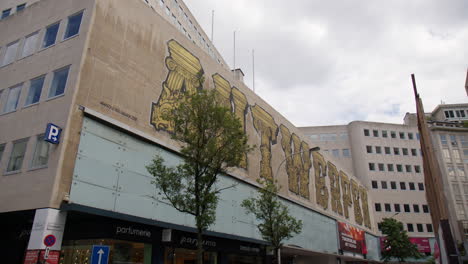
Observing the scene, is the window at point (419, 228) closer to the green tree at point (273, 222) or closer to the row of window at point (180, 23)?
the row of window at point (180, 23)

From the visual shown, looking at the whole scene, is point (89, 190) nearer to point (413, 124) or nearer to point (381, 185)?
point (381, 185)

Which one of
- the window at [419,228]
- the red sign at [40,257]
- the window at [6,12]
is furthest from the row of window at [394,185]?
the red sign at [40,257]

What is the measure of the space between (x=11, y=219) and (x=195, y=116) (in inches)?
456

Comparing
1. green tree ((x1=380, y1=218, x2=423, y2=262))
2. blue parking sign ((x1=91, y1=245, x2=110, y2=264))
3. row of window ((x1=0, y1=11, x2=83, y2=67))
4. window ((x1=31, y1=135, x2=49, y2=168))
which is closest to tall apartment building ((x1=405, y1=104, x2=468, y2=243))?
green tree ((x1=380, y1=218, x2=423, y2=262))

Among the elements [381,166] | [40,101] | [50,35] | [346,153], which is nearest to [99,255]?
[40,101]

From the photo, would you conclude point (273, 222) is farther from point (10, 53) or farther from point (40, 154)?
point (10, 53)

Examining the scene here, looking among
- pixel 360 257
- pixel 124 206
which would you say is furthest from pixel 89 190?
pixel 360 257

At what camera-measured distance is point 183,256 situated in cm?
2253

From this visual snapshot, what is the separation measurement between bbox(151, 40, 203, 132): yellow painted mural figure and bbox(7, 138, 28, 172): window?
269 inches

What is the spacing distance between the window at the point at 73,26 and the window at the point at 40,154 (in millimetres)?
5947

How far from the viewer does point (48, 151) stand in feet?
54.8

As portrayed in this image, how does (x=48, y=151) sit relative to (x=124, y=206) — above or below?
above

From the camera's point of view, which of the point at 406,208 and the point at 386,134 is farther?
the point at 386,134

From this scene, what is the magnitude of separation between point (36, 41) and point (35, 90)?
11.6 feet
